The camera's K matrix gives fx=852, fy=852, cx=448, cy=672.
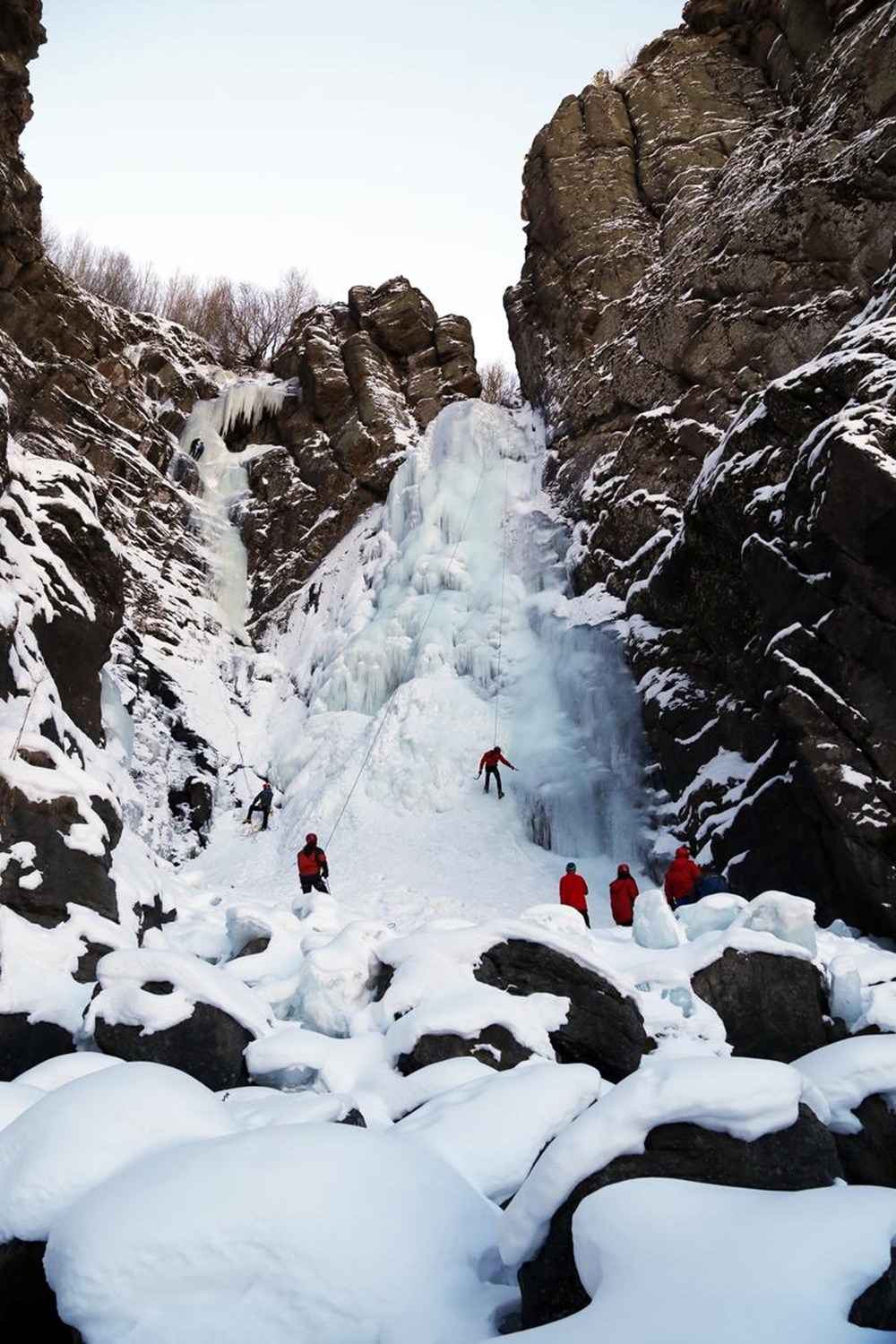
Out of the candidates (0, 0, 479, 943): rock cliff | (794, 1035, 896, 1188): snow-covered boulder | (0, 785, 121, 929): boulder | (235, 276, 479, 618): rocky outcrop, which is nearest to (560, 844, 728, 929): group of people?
(0, 0, 479, 943): rock cliff

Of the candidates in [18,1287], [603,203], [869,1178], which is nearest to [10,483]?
[18,1287]

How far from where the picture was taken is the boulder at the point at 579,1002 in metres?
5.75

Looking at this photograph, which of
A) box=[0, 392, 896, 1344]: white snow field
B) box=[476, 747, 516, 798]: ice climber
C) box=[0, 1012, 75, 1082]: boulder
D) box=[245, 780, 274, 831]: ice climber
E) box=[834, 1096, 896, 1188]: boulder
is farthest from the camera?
box=[245, 780, 274, 831]: ice climber

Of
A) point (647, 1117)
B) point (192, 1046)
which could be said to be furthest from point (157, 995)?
point (647, 1117)

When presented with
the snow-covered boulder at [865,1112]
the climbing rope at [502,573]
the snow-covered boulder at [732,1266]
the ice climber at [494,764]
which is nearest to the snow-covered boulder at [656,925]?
the snow-covered boulder at [865,1112]

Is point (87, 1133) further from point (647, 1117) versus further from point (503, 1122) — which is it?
point (647, 1117)

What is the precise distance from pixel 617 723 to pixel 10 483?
30.8ft

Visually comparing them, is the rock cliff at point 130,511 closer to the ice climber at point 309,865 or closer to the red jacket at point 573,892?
the ice climber at point 309,865

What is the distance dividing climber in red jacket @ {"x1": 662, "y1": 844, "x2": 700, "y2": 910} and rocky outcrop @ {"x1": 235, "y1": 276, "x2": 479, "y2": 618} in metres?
15.4

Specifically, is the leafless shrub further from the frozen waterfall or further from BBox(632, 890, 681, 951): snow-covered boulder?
BBox(632, 890, 681, 951): snow-covered boulder

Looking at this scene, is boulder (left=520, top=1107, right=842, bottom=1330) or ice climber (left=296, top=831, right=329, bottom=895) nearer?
boulder (left=520, top=1107, right=842, bottom=1330)

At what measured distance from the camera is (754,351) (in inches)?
623

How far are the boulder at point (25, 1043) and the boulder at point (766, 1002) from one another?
14.6 feet

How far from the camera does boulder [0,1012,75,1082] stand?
5.40m
